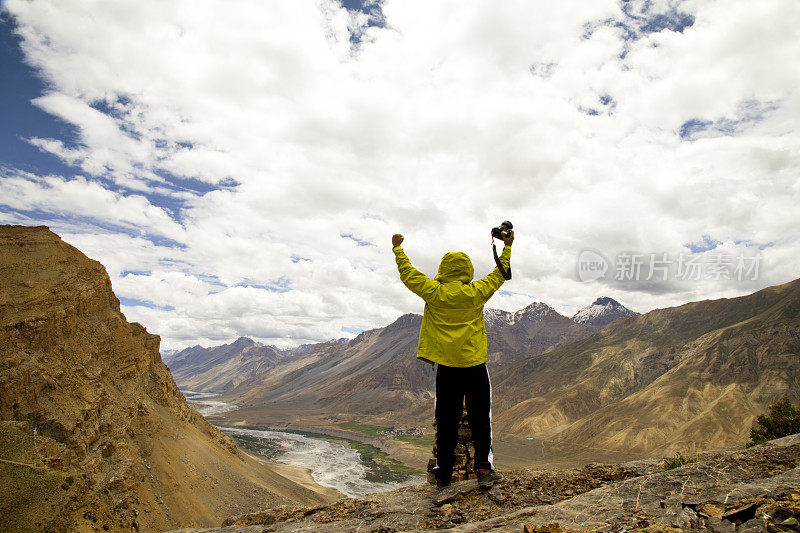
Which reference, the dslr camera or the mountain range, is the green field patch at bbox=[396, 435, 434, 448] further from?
the dslr camera

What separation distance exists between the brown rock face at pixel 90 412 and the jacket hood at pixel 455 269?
14.8 m

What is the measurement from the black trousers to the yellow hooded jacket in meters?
0.25

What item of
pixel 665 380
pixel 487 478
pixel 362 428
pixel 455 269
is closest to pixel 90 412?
pixel 487 478

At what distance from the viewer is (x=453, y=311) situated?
529cm

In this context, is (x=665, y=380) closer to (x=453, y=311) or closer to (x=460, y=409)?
(x=460, y=409)

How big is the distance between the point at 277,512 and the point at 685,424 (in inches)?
4049

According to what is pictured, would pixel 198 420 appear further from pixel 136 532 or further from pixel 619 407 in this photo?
pixel 619 407

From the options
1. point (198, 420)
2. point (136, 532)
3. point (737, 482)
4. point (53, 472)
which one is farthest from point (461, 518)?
point (198, 420)

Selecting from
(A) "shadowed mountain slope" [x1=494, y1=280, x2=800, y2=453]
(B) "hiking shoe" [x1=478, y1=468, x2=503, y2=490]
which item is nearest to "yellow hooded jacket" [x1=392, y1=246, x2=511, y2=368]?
(B) "hiking shoe" [x1=478, y1=468, x2=503, y2=490]

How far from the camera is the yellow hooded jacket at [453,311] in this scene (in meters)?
5.28

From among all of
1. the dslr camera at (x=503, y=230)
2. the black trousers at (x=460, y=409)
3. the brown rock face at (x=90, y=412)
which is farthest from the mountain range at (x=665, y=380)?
the dslr camera at (x=503, y=230)

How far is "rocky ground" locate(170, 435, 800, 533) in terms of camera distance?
3.33m

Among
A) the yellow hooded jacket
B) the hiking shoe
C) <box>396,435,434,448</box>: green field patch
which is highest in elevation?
the yellow hooded jacket

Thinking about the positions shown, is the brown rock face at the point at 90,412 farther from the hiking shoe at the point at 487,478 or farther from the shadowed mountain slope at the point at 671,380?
the shadowed mountain slope at the point at 671,380
